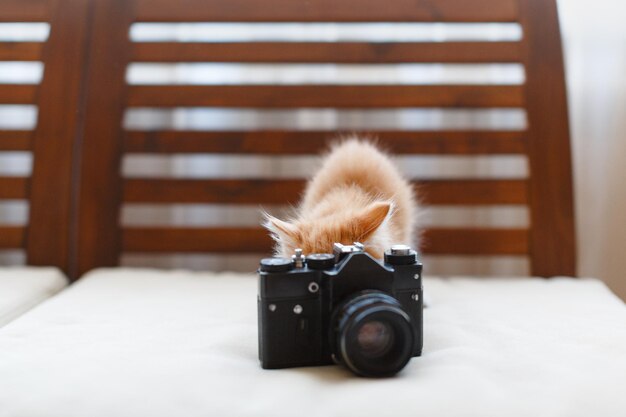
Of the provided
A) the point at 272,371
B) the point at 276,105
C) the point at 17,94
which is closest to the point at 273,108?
the point at 276,105

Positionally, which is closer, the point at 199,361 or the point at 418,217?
the point at 199,361

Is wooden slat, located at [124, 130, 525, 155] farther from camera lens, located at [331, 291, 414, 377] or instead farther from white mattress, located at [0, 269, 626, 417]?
camera lens, located at [331, 291, 414, 377]

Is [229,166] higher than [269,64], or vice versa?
[269,64]

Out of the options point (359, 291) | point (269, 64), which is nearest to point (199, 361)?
point (359, 291)

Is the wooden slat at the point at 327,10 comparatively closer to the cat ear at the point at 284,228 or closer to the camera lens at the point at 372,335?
the cat ear at the point at 284,228

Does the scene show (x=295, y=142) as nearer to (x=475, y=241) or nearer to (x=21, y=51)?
(x=475, y=241)

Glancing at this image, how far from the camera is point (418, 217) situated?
1106 millimetres

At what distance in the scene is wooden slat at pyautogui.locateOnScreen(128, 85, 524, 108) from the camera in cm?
108

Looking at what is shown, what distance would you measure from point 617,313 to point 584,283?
189mm

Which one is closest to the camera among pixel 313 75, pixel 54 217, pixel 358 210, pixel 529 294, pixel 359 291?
pixel 359 291

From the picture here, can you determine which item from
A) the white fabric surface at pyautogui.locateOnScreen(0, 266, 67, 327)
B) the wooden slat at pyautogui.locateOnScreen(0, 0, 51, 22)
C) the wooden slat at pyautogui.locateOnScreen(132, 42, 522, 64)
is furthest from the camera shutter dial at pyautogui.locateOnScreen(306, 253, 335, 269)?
the wooden slat at pyautogui.locateOnScreen(0, 0, 51, 22)

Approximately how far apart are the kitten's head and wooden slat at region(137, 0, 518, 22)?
57cm

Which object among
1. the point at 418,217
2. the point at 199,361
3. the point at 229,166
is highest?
the point at 229,166

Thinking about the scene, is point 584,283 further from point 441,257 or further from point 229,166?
point 229,166
